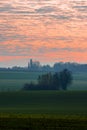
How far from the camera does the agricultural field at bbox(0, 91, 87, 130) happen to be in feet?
107

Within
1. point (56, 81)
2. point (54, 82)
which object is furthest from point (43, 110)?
point (56, 81)

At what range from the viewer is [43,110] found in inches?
2539

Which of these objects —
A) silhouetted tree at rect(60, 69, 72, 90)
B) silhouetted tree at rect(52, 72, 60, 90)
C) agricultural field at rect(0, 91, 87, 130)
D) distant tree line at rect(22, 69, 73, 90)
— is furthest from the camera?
silhouetted tree at rect(60, 69, 72, 90)

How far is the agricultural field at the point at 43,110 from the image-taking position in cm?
3247
